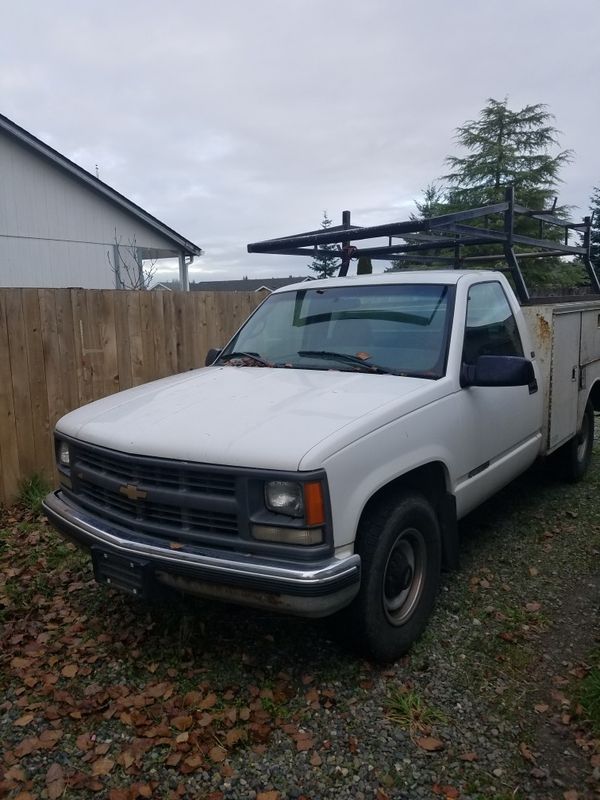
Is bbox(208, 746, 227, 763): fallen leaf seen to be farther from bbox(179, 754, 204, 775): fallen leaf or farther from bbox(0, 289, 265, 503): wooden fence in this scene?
bbox(0, 289, 265, 503): wooden fence

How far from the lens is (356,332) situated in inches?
163

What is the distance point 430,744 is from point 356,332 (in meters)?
2.38

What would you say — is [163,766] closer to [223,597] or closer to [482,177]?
[223,597]

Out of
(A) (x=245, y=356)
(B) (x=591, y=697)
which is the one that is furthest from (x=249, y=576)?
(A) (x=245, y=356)

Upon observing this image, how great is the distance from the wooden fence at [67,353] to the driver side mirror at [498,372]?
3.72 meters

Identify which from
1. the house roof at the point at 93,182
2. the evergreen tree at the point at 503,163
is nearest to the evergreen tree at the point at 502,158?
the evergreen tree at the point at 503,163

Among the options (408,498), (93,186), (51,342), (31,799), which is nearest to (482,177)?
(93,186)

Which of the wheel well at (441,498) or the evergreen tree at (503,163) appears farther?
the evergreen tree at (503,163)

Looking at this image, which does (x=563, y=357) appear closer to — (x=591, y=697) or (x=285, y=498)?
(x=591, y=697)

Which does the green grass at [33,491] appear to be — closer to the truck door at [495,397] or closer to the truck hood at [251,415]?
the truck hood at [251,415]

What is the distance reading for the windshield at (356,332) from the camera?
3850 millimetres

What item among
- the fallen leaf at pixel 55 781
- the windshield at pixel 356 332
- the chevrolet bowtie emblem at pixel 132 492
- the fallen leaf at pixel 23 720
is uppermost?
the windshield at pixel 356 332

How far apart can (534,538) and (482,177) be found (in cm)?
2160

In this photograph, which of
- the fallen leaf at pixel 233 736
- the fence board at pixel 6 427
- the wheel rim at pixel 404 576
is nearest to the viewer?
the fallen leaf at pixel 233 736
